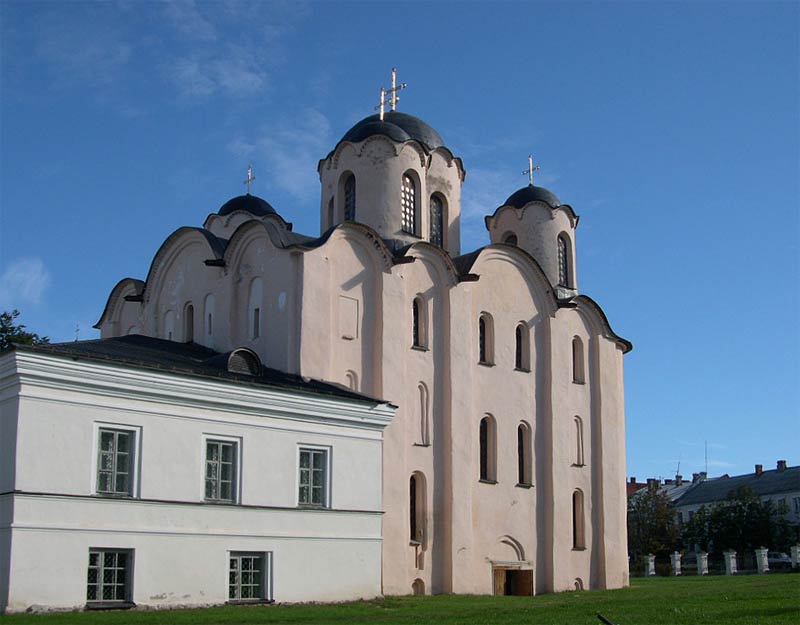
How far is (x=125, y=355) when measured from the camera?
21.2m

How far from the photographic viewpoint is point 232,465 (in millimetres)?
20422

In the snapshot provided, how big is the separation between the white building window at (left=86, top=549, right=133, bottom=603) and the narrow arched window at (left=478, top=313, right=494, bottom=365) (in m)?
13.1

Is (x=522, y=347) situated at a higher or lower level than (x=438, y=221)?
lower

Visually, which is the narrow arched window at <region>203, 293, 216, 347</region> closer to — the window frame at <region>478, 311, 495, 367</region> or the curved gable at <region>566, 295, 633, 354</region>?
the window frame at <region>478, 311, 495, 367</region>

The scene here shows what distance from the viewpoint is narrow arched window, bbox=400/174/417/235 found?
1192 inches

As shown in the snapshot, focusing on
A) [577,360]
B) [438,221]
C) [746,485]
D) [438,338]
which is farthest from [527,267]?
[746,485]

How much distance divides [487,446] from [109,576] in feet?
42.3

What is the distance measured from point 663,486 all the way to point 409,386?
227 feet

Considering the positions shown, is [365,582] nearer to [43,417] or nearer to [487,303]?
[43,417]

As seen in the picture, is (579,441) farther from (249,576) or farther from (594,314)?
(249,576)

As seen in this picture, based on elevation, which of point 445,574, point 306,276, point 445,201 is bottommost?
point 445,574

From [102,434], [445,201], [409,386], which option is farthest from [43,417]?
[445,201]

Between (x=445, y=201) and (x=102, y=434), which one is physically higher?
(x=445, y=201)

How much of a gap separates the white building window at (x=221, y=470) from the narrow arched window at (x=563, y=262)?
16.9 meters
